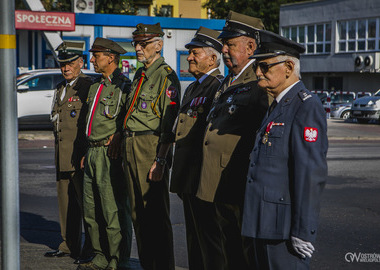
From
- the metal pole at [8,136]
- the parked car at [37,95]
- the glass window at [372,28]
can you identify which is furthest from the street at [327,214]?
the glass window at [372,28]

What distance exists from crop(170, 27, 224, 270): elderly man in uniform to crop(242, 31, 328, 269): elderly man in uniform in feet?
3.27

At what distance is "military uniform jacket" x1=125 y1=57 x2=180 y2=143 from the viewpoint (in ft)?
16.5

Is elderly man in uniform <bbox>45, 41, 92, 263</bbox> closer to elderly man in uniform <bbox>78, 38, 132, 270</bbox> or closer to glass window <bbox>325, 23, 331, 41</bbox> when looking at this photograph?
elderly man in uniform <bbox>78, 38, 132, 270</bbox>

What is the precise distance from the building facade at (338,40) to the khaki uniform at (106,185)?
3881 cm

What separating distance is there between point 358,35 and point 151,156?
4166cm

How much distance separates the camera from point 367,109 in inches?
993

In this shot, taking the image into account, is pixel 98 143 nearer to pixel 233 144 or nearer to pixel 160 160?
pixel 160 160

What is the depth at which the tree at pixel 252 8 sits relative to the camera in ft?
165

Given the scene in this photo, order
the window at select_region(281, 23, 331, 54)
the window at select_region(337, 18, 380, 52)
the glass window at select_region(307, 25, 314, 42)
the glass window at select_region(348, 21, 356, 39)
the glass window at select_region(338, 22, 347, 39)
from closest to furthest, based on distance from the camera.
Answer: the window at select_region(337, 18, 380, 52) → the glass window at select_region(348, 21, 356, 39) → the glass window at select_region(338, 22, 347, 39) → the window at select_region(281, 23, 331, 54) → the glass window at select_region(307, 25, 314, 42)

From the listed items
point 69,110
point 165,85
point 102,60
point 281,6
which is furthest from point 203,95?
point 281,6

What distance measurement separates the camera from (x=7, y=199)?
Result: 3.27 metres

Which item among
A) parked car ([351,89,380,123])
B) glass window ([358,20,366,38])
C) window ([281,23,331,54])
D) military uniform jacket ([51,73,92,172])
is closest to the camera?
military uniform jacket ([51,73,92,172])

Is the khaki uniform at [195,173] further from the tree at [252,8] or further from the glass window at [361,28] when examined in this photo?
the tree at [252,8]

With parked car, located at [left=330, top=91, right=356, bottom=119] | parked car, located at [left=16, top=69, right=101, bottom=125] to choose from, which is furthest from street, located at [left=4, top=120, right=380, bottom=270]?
parked car, located at [left=330, top=91, right=356, bottom=119]
